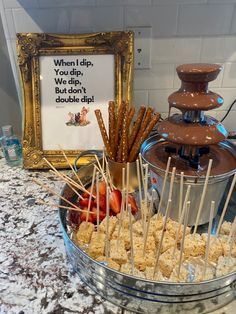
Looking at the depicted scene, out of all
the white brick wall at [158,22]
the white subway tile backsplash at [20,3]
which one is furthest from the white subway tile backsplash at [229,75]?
the white subway tile backsplash at [20,3]

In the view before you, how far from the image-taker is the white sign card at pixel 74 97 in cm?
85

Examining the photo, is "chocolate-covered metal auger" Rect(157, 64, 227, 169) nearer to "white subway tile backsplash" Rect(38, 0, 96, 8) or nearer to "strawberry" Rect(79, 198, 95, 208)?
"strawberry" Rect(79, 198, 95, 208)

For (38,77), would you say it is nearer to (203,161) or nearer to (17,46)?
(17,46)

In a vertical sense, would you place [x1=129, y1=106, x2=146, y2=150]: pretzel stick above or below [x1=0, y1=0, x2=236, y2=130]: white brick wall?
below

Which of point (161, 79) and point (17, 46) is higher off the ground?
point (17, 46)

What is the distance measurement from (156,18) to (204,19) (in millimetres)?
148

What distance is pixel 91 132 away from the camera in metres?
0.90

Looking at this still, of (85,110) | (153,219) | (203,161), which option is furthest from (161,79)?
(153,219)

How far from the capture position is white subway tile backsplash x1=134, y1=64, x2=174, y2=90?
36.2 inches

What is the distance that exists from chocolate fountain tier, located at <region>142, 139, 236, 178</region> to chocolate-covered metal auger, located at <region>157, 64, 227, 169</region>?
0.07ft

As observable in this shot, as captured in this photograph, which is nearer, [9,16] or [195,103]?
[195,103]

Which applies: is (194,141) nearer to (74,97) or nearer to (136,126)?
(136,126)

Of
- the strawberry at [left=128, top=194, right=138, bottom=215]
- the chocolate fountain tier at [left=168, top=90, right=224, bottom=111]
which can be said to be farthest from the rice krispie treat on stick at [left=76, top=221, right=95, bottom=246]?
the chocolate fountain tier at [left=168, top=90, right=224, bottom=111]

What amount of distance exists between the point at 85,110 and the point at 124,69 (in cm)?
18
